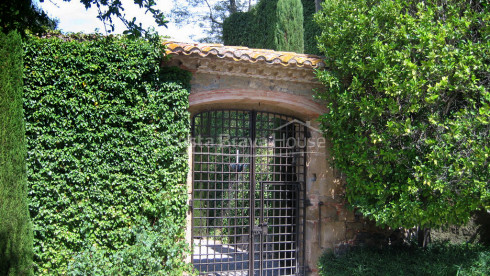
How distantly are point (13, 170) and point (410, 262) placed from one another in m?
5.67

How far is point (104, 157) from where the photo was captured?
525 cm

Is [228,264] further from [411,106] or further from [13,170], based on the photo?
[411,106]

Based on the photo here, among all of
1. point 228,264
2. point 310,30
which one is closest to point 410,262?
point 228,264

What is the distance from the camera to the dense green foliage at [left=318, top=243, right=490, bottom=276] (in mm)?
5824

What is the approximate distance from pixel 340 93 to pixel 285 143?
4.93 feet

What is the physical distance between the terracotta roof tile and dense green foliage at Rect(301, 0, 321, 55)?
20.3 ft

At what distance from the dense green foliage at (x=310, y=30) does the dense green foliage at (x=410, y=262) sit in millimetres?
7123

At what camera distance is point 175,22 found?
1819 centimetres

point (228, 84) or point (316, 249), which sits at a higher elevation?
point (228, 84)

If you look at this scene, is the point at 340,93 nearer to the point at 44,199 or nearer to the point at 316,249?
the point at 316,249

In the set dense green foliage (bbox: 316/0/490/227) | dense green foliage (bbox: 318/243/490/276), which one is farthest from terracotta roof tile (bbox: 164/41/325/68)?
dense green foliage (bbox: 318/243/490/276)

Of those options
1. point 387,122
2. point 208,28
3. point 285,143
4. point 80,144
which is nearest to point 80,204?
point 80,144

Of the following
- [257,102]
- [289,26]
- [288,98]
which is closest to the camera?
[288,98]

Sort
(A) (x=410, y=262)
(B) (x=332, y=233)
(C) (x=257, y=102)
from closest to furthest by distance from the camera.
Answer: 1. (A) (x=410, y=262)
2. (C) (x=257, y=102)
3. (B) (x=332, y=233)
